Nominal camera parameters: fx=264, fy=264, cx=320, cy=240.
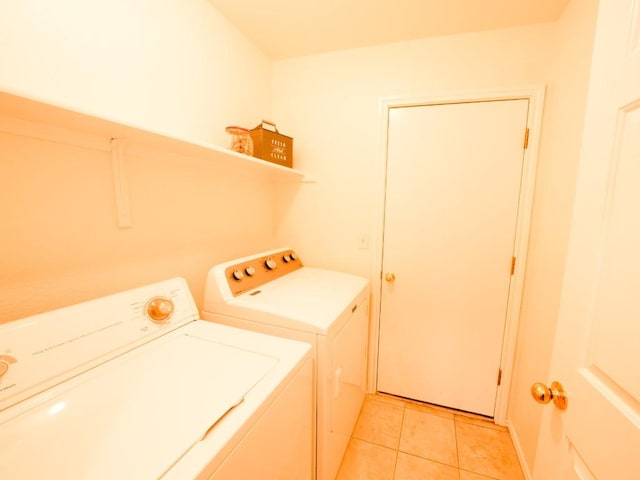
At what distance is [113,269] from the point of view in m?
1.12

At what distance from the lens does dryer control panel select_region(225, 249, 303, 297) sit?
140cm

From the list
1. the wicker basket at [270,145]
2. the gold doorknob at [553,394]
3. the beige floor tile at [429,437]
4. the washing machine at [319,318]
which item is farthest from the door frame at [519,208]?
the gold doorknob at [553,394]

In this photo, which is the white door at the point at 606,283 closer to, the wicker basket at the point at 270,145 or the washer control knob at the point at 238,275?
the washer control knob at the point at 238,275

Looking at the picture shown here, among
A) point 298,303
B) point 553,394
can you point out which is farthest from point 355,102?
point 553,394

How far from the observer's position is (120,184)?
1119 mm

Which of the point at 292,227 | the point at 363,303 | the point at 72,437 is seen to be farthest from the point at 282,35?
the point at 72,437

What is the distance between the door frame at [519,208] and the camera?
5.16 feet

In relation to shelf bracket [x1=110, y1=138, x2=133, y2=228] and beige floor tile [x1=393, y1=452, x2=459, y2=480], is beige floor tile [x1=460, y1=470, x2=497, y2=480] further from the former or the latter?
shelf bracket [x1=110, y1=138, x2=133, y2=228]

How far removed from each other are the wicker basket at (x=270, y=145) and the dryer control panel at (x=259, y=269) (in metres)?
0.64

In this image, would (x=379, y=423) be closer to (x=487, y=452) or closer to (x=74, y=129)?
(x=487, y=452)

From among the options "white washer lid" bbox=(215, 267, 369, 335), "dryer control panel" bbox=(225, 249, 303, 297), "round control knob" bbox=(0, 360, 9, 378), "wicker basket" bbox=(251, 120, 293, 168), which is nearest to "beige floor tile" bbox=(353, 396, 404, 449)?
"white washer lid" bbox=(215, 267, 369, 335)

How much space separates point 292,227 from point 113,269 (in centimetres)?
126

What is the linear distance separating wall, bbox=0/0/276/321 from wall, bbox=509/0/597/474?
183 centimetres

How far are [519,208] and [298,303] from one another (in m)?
1.48
